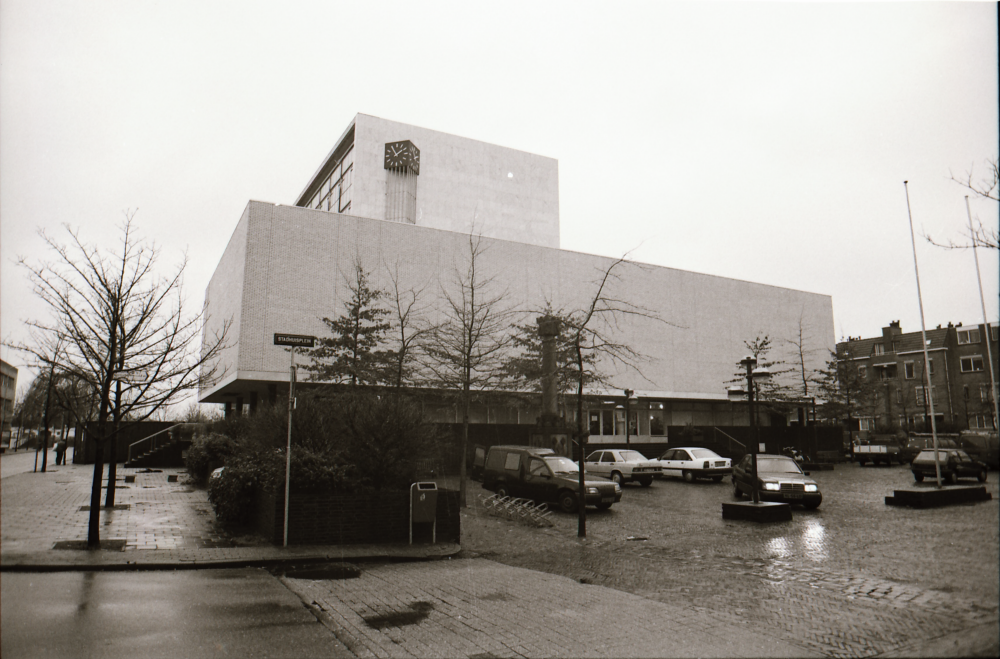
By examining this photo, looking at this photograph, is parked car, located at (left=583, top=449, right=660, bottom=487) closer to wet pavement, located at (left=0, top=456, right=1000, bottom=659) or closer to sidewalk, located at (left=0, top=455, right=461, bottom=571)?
wet pavement, located at (left=0, top=456, right=1000, bottom=659)

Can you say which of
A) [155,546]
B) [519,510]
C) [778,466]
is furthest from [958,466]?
[778,466]

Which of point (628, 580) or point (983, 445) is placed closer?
point (983, 445)

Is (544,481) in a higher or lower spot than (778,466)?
lower

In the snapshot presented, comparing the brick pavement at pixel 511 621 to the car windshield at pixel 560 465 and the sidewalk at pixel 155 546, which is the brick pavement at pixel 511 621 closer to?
the sidewalk at pixel 155 546

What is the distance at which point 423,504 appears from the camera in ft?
37.7

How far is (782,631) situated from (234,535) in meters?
9.52

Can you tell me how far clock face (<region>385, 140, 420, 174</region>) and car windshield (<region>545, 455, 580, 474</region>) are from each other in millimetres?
44923

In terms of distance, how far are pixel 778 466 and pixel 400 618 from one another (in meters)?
14.6

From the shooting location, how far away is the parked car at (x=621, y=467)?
24.8 m

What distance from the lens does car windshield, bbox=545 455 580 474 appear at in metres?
17.8

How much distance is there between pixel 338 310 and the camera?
35.6m

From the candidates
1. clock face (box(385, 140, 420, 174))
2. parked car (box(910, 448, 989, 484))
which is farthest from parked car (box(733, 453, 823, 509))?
clock face (box(385, 140, 420, 174))

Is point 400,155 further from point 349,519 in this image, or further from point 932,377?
point 932,377

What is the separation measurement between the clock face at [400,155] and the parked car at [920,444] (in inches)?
2223
